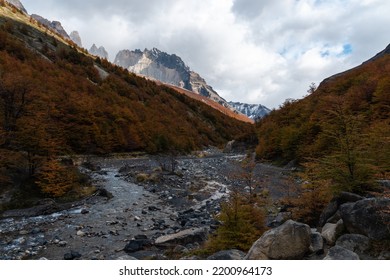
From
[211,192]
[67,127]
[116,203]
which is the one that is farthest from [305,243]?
[67,127]

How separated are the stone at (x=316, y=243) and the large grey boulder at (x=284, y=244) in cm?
31

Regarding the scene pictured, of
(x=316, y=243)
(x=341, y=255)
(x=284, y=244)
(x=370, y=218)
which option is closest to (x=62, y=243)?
(x=284, y=244)

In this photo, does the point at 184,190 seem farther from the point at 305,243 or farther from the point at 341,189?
the point at 305,243

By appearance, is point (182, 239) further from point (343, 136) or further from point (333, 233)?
point (343, 136)

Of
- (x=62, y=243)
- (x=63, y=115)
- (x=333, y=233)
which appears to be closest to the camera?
(x=333, y=233)

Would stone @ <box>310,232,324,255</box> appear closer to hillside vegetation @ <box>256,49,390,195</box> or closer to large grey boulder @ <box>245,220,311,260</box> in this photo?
large grey boulder @ <box>245,220,311,260</box>

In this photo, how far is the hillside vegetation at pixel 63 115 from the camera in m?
21.0

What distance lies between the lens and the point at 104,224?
15750mm

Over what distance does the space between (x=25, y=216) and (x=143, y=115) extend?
5733 centimetres

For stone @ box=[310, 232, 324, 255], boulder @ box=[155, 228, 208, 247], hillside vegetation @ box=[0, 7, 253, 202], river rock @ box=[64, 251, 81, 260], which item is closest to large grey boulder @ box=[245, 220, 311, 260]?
stone @ box=[310, 232, 324, 255]

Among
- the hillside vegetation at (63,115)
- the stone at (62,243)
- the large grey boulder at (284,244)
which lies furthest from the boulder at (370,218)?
the hillside vegetation at (63,115)

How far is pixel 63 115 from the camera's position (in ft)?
158

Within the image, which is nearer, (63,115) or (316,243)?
(316,243)

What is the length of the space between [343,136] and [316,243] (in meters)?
5.13
